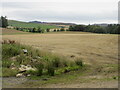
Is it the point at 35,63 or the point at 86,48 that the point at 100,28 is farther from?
the point at 35,63

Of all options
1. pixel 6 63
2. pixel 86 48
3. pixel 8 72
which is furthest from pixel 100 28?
pixel 8 72

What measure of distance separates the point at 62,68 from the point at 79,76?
81.3 inches

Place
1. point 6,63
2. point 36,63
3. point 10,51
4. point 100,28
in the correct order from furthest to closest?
point 100,28
point 10,51
point 36,63
point 6,63

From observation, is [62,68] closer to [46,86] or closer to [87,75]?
[87,75]

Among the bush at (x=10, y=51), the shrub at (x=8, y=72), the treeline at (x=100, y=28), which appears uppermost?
the treeline at (x=100, y=28)

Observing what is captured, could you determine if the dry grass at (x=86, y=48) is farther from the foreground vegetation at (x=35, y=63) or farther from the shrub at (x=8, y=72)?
the shrub at (x=8, y=72)

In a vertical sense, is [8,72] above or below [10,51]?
below

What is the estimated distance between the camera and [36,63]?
13.9 metres

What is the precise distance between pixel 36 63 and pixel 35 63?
6cm

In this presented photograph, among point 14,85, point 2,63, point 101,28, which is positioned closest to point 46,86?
point 14,85

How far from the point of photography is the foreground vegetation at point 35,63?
1199cm

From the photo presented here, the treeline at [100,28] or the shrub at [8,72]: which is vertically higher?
the treeline at [100,28]

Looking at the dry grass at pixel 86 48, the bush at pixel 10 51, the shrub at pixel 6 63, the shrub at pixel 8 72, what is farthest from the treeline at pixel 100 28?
the shrub at pixel 8 72

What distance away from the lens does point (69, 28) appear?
89.1m
